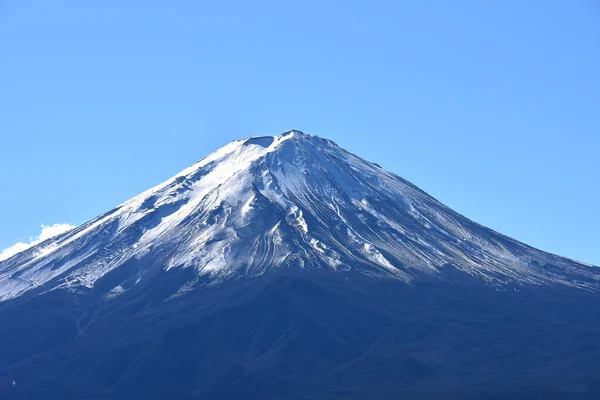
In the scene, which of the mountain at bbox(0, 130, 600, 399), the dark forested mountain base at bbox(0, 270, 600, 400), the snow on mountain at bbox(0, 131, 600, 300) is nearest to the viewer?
the dark forested mountain base at bbox(0, 270, 600, 400)

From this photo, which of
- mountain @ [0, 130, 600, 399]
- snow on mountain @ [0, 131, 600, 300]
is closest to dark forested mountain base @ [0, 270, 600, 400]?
mountain @ [0, 130, 600, 399]

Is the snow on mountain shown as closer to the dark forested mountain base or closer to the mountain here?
the mountain

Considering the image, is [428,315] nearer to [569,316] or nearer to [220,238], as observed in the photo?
[569,316]

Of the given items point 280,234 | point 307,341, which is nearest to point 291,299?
point 307,341

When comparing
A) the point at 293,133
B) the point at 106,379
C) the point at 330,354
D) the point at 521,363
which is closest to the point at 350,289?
the point at 330,354

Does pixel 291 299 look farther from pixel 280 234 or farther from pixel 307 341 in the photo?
pixel 280 234

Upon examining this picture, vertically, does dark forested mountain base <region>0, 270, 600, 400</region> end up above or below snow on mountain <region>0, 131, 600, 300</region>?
below
